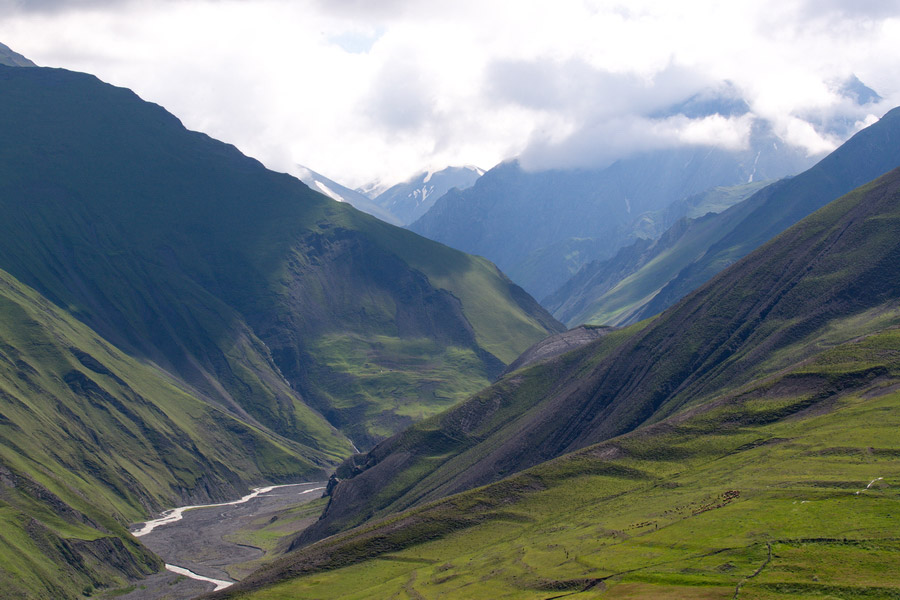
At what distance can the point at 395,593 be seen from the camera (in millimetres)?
141750

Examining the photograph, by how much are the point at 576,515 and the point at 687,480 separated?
2075 cm

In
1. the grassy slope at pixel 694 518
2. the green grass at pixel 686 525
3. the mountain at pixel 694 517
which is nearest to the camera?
the green grass at pixel 686 525

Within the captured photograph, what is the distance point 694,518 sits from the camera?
5123 inches

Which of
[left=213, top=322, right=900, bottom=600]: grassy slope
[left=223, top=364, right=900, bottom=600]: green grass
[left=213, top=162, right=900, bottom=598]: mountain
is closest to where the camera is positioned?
[left=223, top=364, right=900, bottom=600]: green grass

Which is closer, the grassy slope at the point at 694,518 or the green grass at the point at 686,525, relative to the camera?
the green grass at the point at 686,525

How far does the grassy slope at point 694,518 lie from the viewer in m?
104

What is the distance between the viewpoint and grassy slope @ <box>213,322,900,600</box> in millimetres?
104500

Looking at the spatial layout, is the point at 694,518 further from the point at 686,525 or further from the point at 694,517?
the point at 686,525

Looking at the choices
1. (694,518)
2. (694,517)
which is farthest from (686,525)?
(694,517)

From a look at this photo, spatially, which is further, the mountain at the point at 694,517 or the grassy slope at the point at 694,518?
the mountain at the point at 694,517

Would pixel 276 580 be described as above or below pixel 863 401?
above

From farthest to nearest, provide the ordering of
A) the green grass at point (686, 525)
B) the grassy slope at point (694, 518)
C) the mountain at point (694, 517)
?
the mountain at point (694, 517) → the grassy slope at point (694, 518) → the green grass at point (686, 525)

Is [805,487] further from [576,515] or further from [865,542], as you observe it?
[576,515]

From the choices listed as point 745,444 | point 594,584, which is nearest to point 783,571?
point 594,584
